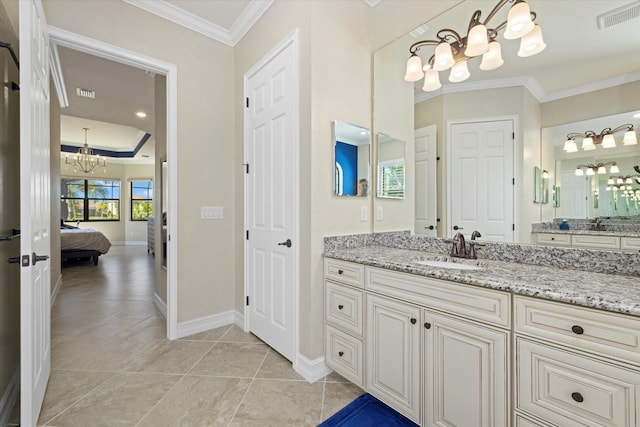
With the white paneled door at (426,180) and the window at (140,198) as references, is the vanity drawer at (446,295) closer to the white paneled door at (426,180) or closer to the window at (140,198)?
the white paneled door at (426,180)

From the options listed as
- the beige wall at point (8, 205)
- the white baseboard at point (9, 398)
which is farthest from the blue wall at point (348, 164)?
the white baseboard at point (9, 398)

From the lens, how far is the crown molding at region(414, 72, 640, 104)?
1408 mm

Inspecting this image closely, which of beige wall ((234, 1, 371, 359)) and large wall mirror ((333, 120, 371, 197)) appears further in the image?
large wall mirror ((333, 120, 371, 197))

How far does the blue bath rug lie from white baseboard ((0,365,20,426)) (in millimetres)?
1679

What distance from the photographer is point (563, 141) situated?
1.59 m

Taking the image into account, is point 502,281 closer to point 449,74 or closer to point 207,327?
point 449,74

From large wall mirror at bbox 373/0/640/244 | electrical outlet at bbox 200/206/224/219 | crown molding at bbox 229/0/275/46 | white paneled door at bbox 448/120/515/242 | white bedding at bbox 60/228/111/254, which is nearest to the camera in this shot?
large wall mirror at bbox 373/0/640/244

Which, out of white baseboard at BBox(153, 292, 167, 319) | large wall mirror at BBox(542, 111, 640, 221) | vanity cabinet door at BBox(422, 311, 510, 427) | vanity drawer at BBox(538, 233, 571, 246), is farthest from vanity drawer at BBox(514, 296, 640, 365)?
white baseboard at BBox(153, 292, 167, 319)

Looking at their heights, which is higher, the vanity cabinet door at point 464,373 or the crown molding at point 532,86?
the crown molding at point 532,86

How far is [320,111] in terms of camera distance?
202 cm

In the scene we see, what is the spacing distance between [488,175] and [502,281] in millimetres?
884

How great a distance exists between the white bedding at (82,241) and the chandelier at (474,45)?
22.2 ft

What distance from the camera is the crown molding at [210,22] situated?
2459 millimetres

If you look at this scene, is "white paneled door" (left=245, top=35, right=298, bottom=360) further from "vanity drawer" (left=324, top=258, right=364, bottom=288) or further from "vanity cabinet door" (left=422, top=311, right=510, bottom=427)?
"vanity cabinet door" (left=422, top=311, right=510, bottom=427)
